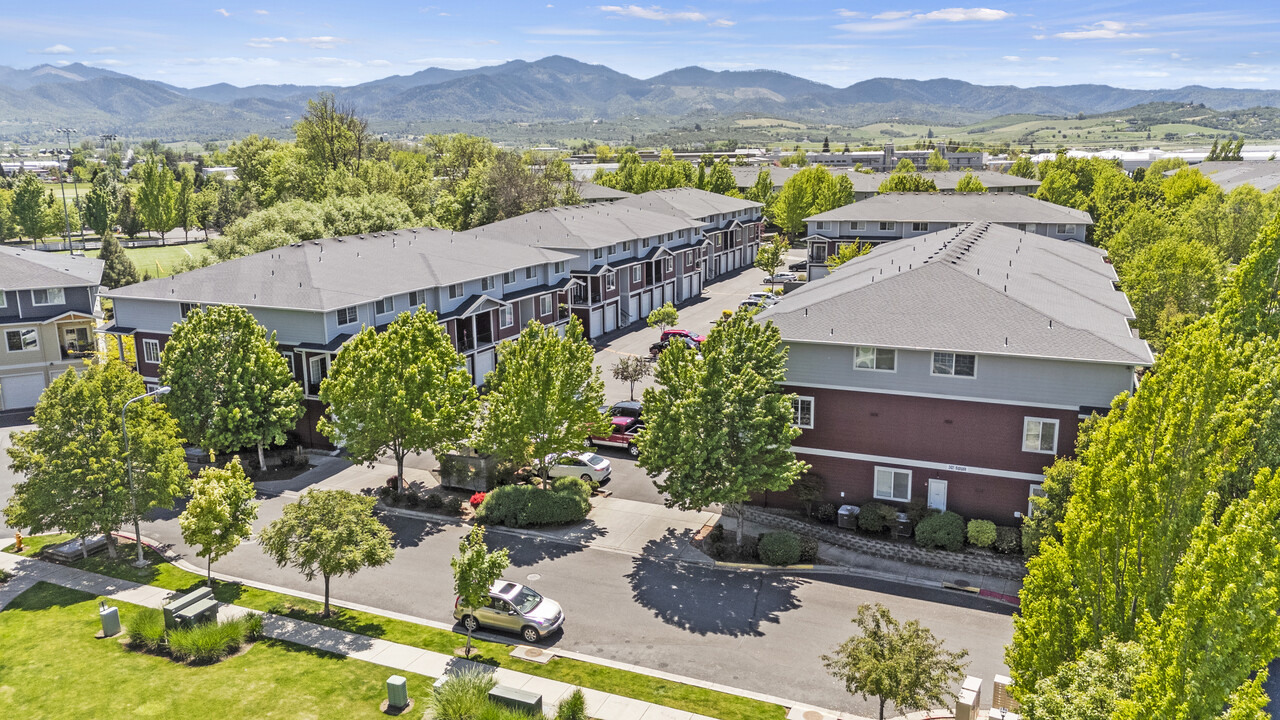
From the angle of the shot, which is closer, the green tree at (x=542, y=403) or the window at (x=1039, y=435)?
the window at (x=1039, y=435)

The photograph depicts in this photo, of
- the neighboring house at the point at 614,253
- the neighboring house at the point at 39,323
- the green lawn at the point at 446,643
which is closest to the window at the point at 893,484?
the green lawn at the point at 446,643

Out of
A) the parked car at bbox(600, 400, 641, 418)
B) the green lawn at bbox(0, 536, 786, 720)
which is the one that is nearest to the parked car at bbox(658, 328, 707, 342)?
the parked car at bbox(600, 400, 641, 418)

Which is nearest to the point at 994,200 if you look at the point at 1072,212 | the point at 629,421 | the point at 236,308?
the point at 1072,212

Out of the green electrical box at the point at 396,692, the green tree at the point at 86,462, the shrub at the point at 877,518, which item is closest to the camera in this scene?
the green electrical box at the point at 396,692

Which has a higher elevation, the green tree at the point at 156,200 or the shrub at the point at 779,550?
the green tree at the point at 156,200

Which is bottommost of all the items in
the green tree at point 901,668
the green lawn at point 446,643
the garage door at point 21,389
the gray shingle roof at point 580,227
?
the green lawn at point 446,643

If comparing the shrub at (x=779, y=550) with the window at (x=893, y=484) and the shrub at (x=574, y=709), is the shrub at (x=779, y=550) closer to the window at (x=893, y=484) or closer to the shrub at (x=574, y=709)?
the window at (x=893, y=484)

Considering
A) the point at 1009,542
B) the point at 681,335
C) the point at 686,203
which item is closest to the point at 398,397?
the point at 1009,542

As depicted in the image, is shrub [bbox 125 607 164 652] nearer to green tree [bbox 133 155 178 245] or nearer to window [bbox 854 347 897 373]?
window [bbox 854 347 897 373]
